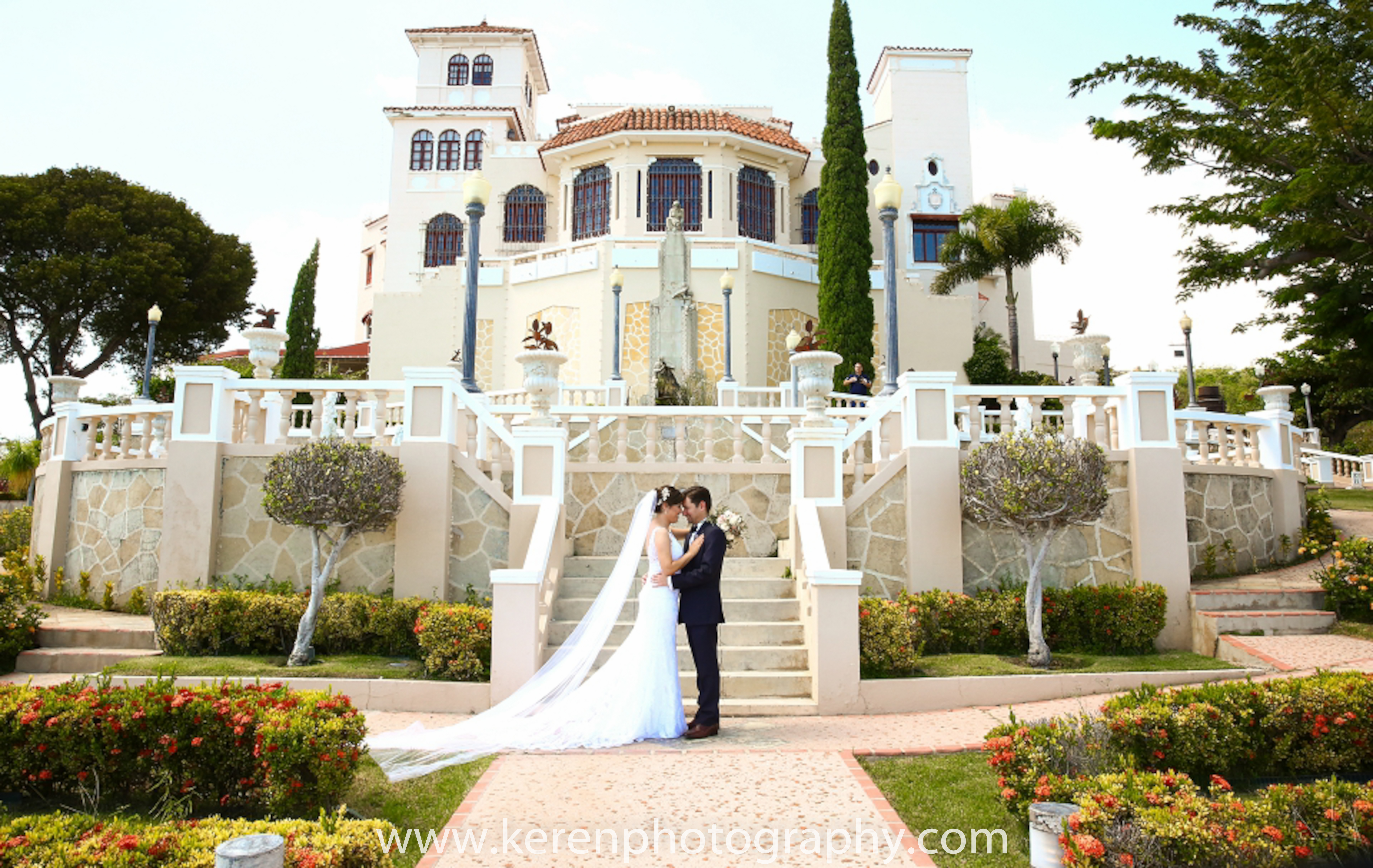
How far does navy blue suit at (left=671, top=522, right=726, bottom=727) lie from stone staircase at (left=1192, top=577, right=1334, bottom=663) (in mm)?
6353

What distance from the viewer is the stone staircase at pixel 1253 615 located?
1060cm

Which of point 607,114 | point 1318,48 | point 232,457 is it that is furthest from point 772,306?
point 232,457

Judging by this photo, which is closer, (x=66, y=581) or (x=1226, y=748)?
(x=1226, y=748)

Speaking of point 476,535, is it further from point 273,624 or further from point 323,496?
point 273,624

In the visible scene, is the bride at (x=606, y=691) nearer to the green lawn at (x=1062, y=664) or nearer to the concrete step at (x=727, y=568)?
the concrete step at (x=727, y=568)

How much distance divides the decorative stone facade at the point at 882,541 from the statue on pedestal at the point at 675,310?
1321 centimetres

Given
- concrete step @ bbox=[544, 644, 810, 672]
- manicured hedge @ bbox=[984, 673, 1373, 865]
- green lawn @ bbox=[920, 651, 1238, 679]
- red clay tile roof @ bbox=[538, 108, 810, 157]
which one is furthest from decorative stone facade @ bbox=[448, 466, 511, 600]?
red clay tile roof @ bbox=[538, 108, 810, 157]

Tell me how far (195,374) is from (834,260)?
66.1 ft

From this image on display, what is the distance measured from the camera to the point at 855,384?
19.9 meters

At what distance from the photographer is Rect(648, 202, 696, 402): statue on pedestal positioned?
2548 centimetres

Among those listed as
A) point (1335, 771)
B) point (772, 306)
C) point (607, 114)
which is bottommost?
point (1335, 771)

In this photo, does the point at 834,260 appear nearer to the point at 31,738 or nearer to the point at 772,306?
the point at 772,306

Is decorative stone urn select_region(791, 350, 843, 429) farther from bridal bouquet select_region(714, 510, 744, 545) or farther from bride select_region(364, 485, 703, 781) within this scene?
bride select_region(364, 485, 703, 781)

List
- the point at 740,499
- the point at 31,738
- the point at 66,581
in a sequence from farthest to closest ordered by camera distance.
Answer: the point at 66,581 → the point at 740,499 → the point at 31,738
